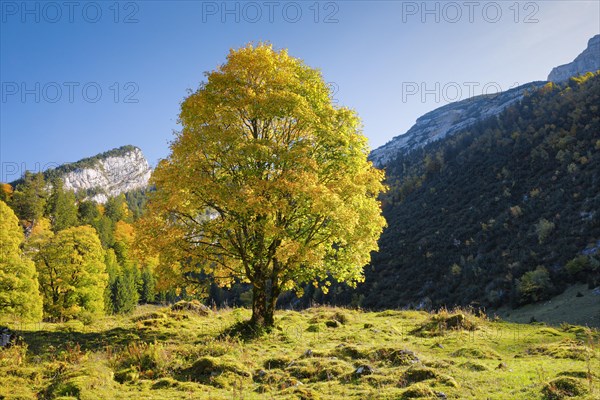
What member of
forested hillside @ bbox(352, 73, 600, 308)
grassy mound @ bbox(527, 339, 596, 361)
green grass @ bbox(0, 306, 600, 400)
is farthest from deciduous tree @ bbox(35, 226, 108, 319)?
grassy mound @ bbox(527, 339, 596, 361)

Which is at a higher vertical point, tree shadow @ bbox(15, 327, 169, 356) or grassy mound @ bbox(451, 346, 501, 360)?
tree shadow @ bbox(15, 327, 169, 356)

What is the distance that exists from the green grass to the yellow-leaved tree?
288 centimetres

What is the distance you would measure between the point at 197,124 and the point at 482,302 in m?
38.1

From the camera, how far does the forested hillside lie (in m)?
40.4

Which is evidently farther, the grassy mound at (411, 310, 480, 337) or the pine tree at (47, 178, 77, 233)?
the pine tree at (47, 178, 77, 233)

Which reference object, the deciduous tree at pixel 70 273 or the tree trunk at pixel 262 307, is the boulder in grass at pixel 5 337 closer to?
the tree trunk at pixel 262 307

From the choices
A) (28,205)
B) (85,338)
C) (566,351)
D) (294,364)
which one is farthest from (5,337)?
(28,205)

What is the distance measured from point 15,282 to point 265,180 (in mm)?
25145

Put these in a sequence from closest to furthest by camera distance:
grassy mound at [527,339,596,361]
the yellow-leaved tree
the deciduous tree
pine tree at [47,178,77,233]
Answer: grassy mound at [527,339,596,361]
the yellow-leaved tree
the deciduous tree
pine tree at [47,178,77,233]

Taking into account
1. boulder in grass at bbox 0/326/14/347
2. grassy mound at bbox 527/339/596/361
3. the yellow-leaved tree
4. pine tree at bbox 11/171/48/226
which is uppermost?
pine tree at bbox 11/171/48/226

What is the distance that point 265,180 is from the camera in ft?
48.2

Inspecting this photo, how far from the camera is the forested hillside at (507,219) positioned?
40406 millimetres

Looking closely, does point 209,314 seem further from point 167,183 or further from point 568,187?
point 568,187

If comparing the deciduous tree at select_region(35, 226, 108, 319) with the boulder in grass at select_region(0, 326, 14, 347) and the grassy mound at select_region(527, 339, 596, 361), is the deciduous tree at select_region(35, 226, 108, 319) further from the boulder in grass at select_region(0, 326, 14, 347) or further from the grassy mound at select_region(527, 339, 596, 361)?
the grassy mound at select_region(527, 339, 596, 361)
